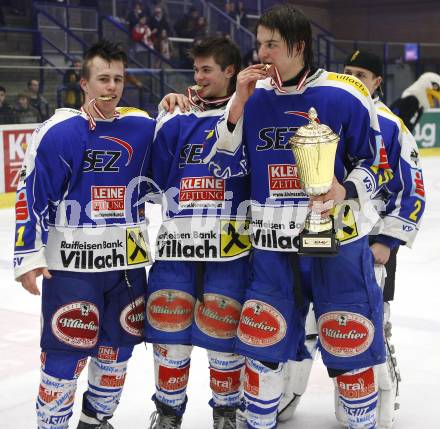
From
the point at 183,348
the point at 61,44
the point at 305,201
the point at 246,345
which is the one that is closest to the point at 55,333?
the point at 183,348

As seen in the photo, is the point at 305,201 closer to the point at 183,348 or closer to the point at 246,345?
the point at 246,345

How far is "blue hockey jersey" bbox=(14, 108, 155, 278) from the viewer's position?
252cm

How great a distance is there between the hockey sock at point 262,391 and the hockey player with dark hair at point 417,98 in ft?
7.12

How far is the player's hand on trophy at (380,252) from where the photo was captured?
274 cm

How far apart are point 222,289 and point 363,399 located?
606mm

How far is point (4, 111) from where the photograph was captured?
891 centimetres

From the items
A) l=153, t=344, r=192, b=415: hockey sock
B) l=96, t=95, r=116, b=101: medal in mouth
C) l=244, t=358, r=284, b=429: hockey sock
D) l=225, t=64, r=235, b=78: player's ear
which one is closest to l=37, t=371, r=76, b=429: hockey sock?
l=153, t=344, r=192, b=415: hockey sock

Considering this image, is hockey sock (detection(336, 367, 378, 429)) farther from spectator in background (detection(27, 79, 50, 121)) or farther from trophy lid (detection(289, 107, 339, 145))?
spectator in background (detection(27, 79, 50, 121))

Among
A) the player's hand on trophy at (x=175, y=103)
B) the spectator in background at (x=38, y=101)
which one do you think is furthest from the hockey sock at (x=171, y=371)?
the spectator in background at (x=38, y=101)

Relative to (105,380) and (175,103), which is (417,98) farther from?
(105,380)

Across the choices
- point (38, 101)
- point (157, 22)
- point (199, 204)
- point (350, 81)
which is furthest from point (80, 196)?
point (157, 22)

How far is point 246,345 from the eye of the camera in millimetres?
2438

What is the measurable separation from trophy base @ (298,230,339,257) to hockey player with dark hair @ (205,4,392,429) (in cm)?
18

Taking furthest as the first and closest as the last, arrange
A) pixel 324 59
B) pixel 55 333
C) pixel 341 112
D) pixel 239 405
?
pixel 324 59 < pixel 239 405 < pixel 55 333 < pixel 341 112
